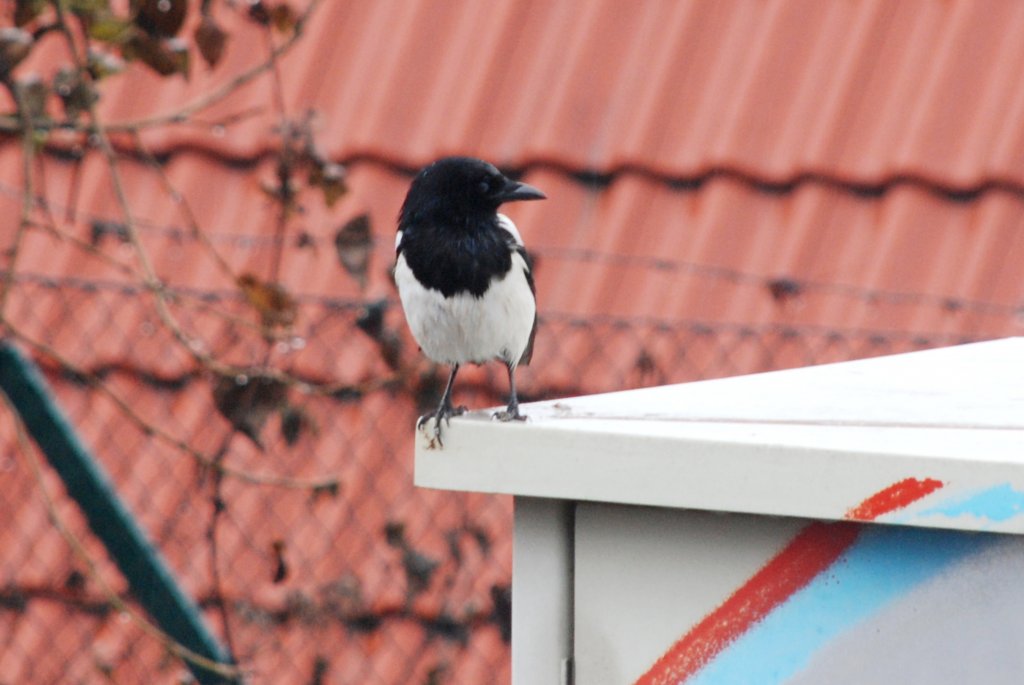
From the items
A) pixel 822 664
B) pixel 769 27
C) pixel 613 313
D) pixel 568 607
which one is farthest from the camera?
pixel 769 27

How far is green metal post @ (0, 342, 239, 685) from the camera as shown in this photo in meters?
2.62

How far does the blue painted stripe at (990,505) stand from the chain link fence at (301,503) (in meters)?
2.31

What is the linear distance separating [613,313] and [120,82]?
155cm

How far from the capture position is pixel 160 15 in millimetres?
2391

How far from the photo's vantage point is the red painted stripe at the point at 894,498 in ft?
3.84

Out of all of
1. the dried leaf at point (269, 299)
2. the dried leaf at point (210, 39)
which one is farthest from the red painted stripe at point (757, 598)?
the dried leaf at point (210, 39)

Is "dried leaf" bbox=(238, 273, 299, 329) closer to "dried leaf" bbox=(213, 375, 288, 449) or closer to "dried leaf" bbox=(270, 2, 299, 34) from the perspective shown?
"dried leaf" bbox=(213, 375, 288, 449)

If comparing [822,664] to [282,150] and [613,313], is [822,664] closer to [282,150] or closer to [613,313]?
[282,150]

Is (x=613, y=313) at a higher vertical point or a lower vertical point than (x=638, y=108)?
lower

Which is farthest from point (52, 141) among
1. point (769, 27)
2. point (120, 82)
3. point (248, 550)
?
point (769, 27)

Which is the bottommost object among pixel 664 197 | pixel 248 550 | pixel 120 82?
pixel 248 550

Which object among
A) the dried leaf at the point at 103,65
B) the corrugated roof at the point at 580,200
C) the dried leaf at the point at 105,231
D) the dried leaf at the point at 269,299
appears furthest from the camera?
the corrugated roof at the point at 580,200

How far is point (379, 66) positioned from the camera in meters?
4.12

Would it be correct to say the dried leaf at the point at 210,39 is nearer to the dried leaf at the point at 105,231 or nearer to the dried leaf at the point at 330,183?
the dried leaf at the point at 330,183
